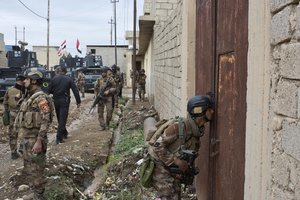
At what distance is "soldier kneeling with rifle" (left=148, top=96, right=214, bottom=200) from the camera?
3.64 metres

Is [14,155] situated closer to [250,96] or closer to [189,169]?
[189,169]

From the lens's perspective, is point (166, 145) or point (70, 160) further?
point (70, 160)

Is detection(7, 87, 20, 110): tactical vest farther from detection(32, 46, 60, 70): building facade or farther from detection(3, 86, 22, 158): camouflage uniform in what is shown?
detection(32, 46, 60, 70): building facade

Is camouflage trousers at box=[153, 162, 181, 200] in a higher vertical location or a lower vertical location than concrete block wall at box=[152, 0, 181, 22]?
lower

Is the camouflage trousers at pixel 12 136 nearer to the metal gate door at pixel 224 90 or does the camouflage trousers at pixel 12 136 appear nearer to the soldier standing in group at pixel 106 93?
the soldier standing in group at pixel 106 93

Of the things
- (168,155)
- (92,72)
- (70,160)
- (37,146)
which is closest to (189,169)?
(168,155)

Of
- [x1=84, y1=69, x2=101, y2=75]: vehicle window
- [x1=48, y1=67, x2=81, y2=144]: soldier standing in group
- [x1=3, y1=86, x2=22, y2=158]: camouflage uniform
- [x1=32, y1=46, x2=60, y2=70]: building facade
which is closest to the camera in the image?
[x1=3, y1=86, x2=22, y2=158]: camouflage uniform

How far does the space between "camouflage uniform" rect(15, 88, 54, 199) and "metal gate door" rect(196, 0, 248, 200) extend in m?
2.12

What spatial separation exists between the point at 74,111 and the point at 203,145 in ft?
42.6

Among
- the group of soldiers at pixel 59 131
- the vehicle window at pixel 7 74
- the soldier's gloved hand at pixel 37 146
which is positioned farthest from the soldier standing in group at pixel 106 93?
the vehicle window at pixel 7 74

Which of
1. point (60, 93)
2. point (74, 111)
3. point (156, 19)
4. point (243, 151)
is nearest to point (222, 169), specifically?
point (243, 151)

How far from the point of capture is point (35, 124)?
5.45 m

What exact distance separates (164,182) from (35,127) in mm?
2389

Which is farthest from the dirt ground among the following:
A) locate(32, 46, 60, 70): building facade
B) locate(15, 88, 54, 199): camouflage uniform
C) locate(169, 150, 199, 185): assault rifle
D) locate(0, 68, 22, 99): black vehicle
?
locate(32, 46, 60, 70): building facade
